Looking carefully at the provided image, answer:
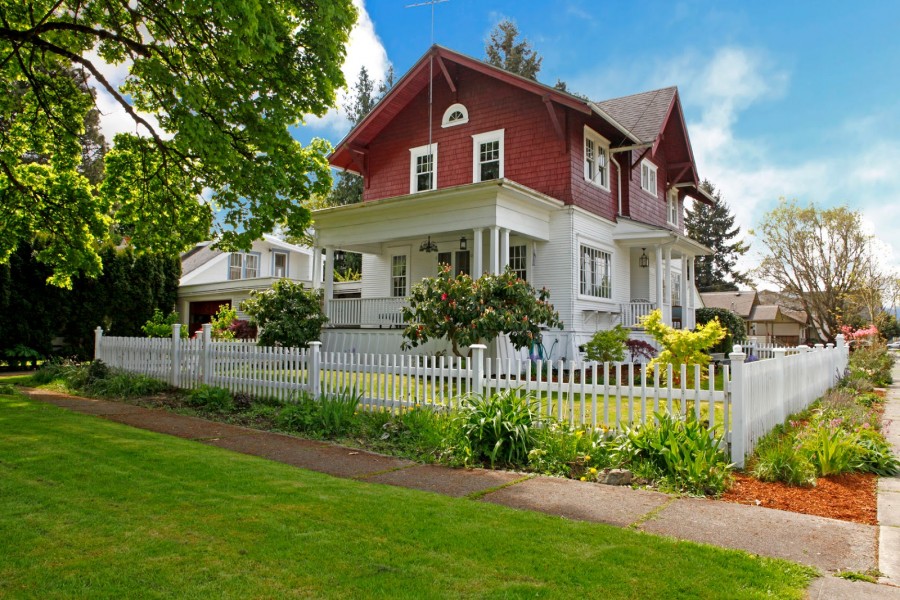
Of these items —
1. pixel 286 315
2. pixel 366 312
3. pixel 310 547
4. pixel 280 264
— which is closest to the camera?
pixel 310 547

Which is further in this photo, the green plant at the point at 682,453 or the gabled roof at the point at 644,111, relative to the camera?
the gabled roof at the point at 644,111

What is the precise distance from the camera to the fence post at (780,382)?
7.96m

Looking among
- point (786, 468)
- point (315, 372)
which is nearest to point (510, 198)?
point (315, 372)

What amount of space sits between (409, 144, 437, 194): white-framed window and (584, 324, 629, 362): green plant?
27.6ft

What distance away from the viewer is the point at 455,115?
20.4 metres

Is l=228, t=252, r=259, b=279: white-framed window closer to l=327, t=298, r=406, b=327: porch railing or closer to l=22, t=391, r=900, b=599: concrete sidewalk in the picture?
l=327, t=298, r=406, b=327: porch railing

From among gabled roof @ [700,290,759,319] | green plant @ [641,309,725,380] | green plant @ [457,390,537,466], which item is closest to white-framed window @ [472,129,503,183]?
green plant @ [641,309,725,380]

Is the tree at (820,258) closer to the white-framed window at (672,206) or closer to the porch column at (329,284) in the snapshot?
the white-framed window at (672,206)

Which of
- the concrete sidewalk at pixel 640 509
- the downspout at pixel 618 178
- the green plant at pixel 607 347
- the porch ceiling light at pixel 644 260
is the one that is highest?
the downspout at pixel 618 178

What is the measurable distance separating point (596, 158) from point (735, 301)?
3580cm

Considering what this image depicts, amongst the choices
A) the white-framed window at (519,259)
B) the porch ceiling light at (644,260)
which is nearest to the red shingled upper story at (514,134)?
the porch ceiling light at (644,260)

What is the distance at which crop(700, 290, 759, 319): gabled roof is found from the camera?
1917 inches

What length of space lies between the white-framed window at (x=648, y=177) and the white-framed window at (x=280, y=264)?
20.7 meters

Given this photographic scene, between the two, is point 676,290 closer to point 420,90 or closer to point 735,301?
point 420,90
